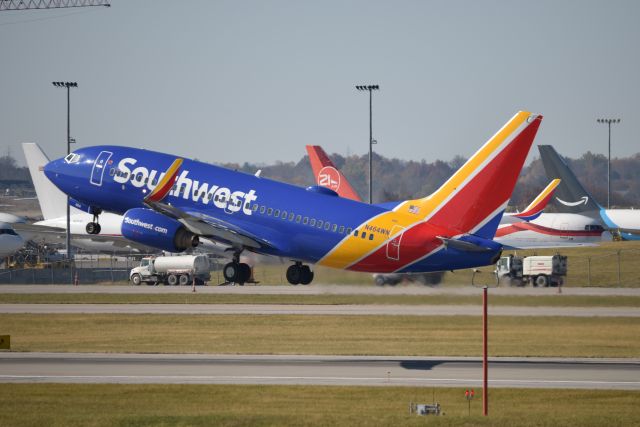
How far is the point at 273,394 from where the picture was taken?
47.8m

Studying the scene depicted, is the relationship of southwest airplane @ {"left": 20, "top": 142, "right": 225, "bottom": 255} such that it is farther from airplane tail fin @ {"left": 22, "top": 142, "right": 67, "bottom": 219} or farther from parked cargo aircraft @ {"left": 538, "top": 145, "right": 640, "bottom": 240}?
parked cargo aircraft @ {"left": 538, "top": 145, "right": 640, "bottom": 240}

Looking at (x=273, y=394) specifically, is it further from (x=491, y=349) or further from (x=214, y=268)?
(x=214, y=268)

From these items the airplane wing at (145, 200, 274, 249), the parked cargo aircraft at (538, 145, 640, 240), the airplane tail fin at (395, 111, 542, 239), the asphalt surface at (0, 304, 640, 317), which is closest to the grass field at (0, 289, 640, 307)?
the asphalt surface at (0, 304, 640, 317)

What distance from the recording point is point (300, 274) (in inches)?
2425

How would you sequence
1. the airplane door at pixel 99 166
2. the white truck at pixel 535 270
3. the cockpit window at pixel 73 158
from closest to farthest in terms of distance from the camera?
the airplane door at pixel 99 166
the cockpit window at pixel 73 158
the white truck at pixel 535 270

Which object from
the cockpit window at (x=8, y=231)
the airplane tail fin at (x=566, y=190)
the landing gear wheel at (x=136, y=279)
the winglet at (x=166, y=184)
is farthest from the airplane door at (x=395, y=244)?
the airplane tail fin at (x=566, y=190)

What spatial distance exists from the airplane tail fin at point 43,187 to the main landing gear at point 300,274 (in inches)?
2901

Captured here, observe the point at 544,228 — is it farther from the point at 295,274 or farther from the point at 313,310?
the point at 295,274

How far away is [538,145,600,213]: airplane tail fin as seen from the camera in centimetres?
17075

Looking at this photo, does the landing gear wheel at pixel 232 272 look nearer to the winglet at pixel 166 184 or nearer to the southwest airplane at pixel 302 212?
the southwest airplane at pixel 302 212

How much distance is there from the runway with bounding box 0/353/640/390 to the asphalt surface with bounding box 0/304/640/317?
16.0 meters

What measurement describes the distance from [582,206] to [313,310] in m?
97.4

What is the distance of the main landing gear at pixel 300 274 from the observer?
6159 cm

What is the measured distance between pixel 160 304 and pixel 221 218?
32900mm
